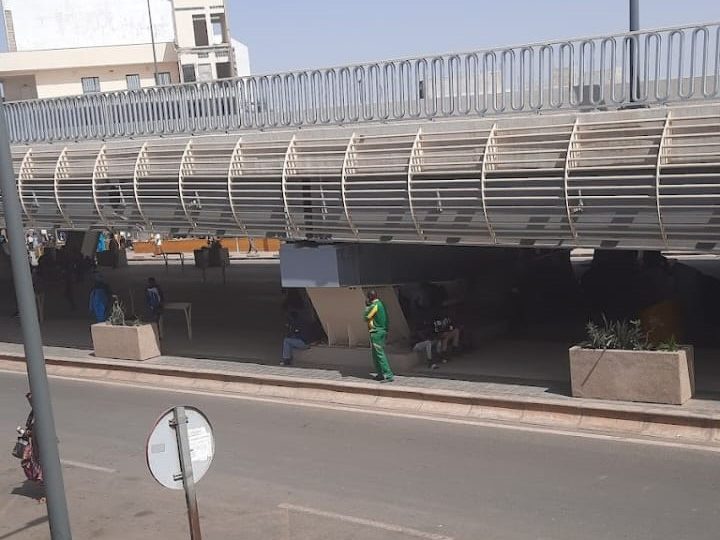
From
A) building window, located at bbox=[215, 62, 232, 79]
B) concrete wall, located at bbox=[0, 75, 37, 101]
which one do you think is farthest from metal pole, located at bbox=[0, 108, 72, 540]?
concrete wall, located at bbox=[0, 75, 37, 101]

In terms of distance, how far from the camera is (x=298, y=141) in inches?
555

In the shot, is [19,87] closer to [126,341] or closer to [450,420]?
[126,341]

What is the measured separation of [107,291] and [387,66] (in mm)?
8978

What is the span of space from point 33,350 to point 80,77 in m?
43.6

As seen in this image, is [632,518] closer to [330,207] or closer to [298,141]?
[330,207]

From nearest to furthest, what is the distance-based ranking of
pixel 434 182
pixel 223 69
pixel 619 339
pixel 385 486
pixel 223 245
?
pixel 385 486
pixel 619 339
pixel 434 182
pixel 223 245
pixel 223 69

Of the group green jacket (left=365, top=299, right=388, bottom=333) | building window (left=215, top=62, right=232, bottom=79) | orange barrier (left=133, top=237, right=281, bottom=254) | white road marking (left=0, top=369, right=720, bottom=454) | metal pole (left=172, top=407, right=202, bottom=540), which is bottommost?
orange barrier (left=133, top=237, right=281, bottom=254)

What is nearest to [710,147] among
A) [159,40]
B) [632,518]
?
[632,518]

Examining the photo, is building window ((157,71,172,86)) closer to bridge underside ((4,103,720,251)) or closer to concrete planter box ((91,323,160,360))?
bridge underside ((4,103,720,251))

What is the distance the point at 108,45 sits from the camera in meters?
48.4

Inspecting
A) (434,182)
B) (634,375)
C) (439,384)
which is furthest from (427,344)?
(634,375)

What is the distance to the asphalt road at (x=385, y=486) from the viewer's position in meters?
8.01

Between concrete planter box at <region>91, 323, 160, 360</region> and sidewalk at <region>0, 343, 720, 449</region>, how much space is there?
31cm

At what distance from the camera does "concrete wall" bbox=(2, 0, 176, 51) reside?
4850cm
